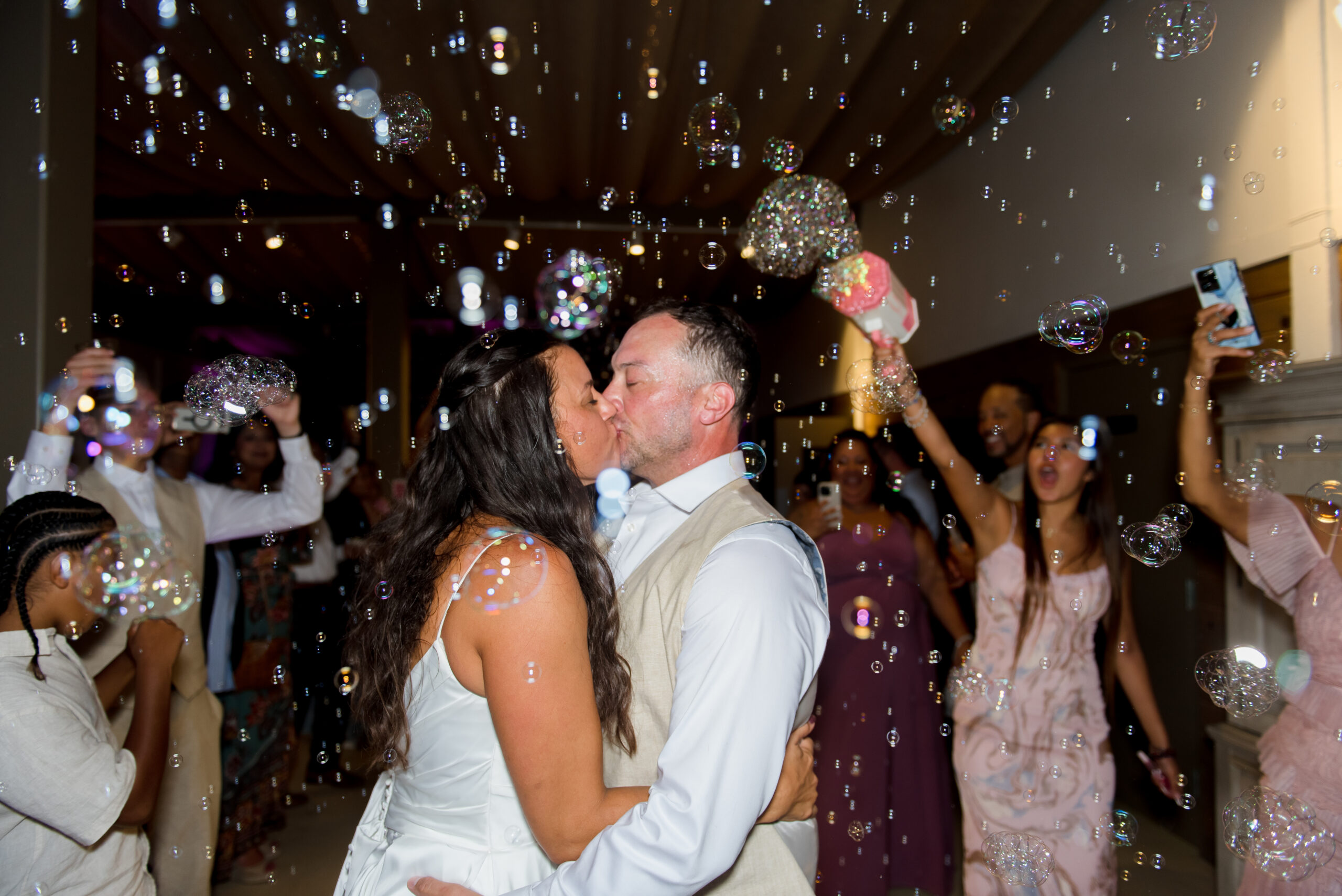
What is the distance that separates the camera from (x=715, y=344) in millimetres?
1370

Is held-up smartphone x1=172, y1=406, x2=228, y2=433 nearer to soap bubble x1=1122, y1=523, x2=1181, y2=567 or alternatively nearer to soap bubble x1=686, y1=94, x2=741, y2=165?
soap bubble x1=686, y1=94, x2=741, y2=165

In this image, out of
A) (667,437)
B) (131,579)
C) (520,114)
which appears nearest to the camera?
(667,437)

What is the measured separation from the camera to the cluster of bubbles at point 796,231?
2.98m

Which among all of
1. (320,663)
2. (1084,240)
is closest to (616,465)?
(1084,240)

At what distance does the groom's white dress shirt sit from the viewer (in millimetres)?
934

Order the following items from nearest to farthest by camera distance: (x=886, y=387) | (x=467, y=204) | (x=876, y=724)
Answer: (x=886, y=387), (x=876, y=724), (x=467, y=204)

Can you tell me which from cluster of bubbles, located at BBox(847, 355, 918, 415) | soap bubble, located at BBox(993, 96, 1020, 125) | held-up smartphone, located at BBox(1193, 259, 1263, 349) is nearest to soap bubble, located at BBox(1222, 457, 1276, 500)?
held-up smartphone, located at BBox(1193, 259, 1263, 349)

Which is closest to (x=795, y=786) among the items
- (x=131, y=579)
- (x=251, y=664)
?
(x=131, y=579)

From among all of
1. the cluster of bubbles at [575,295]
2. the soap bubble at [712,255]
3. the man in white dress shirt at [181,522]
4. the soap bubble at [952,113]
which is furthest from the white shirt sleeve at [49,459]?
the soap bubble at [952,113]

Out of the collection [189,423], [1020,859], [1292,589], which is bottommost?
[1020,859]

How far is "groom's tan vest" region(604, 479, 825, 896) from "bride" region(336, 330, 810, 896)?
0.10ft

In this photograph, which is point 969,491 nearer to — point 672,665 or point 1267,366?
point 1267,366

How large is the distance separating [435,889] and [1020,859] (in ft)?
5.64

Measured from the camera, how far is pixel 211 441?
222 inches
